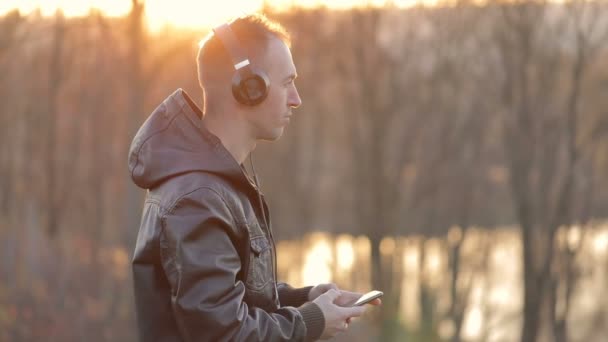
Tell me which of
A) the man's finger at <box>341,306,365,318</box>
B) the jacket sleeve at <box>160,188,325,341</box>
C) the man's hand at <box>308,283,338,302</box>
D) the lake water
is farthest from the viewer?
the lake water

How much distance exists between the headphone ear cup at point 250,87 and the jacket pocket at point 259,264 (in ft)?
1.04

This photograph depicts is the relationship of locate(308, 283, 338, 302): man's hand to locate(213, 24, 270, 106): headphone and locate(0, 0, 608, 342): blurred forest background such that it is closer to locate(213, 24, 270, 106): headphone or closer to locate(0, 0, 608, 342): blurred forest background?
locate(213, 24, 270, 106): headphone

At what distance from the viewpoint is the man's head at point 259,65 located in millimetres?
2416

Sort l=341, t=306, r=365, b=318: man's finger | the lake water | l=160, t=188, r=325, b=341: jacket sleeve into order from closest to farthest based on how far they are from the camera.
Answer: l=160, t=188, r=325, b=341: jacket sleeve
l=341, t=306, r=365, b=318: man's finger
the lake water

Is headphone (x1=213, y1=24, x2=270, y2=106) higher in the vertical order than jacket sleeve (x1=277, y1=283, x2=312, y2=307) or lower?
higher

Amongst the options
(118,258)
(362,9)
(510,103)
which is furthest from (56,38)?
(510,103)

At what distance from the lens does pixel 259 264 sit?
237cm

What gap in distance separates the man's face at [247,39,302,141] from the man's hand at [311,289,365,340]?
40cm

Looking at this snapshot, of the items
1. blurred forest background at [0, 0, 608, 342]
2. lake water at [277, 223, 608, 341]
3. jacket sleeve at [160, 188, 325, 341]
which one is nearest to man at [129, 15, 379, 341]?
jacket sleeve at [160, 188, 325, 341]

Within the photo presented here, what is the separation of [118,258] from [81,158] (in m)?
2.26

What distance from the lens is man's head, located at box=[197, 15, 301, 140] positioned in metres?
2.42

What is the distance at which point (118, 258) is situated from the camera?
1252 cm

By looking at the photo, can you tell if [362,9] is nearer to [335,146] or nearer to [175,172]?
[335,146]

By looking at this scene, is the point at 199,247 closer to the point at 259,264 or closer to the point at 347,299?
the point at 259,264
